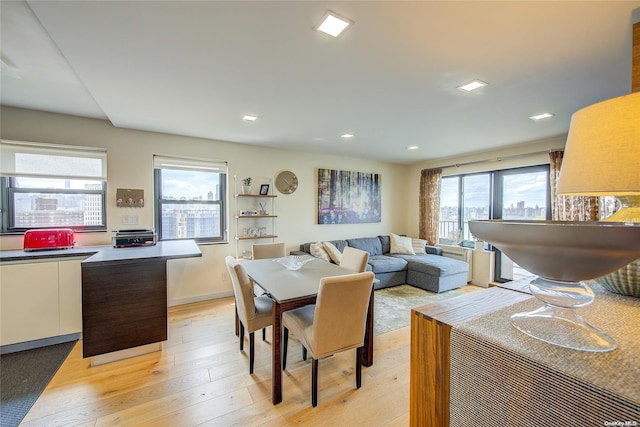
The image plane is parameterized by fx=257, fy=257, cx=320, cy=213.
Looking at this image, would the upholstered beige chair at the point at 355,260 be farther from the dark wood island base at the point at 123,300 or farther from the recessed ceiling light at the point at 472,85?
the recessed ceiling light at the point at 472,85

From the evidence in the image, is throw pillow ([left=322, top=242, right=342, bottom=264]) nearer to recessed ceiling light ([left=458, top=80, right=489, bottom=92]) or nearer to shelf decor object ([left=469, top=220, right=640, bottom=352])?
recessed ceiling light ([left=458, top=80, right=489, bottom=92])

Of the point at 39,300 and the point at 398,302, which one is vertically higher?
the point at 39,300

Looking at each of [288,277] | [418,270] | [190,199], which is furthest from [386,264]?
[190,199]

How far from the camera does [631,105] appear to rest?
658mm

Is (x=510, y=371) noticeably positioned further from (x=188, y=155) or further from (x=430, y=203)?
(x=430, y=203)

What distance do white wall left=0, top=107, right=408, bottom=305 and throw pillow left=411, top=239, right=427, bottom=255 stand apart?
0.98 meters

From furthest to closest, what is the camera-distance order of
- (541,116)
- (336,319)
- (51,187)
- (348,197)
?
(348,197) → (51,187) → (541,116) → (336,319)

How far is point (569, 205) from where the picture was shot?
349cm

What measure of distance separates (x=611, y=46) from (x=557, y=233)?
2.06 meters

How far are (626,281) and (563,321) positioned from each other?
49 cm

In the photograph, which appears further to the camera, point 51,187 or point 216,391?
point 51,187

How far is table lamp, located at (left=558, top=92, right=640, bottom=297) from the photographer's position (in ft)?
2.12

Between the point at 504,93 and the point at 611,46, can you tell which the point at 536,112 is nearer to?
the point at 504,93

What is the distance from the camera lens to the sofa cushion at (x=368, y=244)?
4923mm
